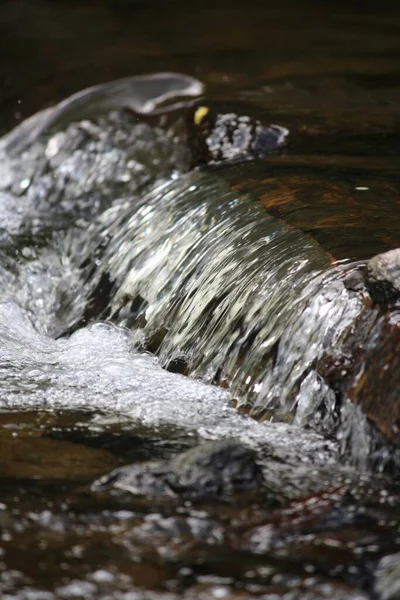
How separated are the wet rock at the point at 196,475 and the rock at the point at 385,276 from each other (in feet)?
2.11

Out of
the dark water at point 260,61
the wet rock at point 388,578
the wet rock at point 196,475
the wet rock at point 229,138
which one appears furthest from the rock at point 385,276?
the wet rock at point 229,138

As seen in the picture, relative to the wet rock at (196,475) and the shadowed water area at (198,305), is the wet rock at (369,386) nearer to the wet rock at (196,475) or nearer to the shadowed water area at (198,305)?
the shadowed water area at (198,305)

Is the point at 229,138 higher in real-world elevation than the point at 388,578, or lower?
higher

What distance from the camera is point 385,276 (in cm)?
279

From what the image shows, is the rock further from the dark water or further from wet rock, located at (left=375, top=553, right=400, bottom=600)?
the dark water

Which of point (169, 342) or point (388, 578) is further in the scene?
point (169, 342)

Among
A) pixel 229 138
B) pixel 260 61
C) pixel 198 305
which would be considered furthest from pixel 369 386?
pixel 260 61

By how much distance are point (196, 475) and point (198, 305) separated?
147 cm

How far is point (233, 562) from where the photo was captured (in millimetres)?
2148

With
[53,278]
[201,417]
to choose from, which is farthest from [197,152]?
[201,417]

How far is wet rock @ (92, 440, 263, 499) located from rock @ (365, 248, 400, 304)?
0.64m

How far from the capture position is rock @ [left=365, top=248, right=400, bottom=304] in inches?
109

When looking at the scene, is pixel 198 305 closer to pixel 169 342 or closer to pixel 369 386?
pixel 169 342

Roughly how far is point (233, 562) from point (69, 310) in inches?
115
